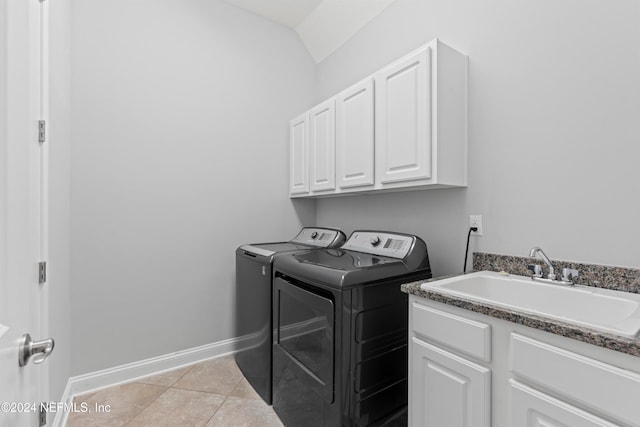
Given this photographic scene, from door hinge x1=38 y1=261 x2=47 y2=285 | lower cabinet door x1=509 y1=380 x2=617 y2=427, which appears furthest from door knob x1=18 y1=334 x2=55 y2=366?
lower cabinet door x1=509 y1=380 x2=617 y2=427

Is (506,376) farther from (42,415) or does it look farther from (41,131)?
(41,131)

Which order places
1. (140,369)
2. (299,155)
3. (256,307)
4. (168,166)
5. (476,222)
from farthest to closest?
1. (299,155)
2. (168,166)
3. (140,369)
4. (256,307)
5. (476,222)

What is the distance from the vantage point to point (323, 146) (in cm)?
240

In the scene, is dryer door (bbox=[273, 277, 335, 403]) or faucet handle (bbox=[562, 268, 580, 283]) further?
dryer door (bbox=[273, 277, 335, 403])

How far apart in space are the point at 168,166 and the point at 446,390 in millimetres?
2299

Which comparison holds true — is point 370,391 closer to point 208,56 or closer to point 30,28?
point 30,28

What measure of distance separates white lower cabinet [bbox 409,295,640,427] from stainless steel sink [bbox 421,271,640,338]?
8cm

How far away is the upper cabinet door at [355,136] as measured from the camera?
77.3 inches

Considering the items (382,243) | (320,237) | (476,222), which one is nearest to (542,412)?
(476,222)

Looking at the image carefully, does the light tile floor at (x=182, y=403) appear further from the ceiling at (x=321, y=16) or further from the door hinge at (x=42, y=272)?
the ceiling at (x=321, y=16)

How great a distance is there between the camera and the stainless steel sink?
100cm

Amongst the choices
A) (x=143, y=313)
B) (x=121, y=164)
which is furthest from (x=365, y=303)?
(x=121, y=164)

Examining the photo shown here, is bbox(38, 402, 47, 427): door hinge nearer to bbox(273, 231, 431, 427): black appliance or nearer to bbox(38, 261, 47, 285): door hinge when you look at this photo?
bbox(38, 261, 47, 285): door hinge

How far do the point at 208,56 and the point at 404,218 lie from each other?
208 centimetres
